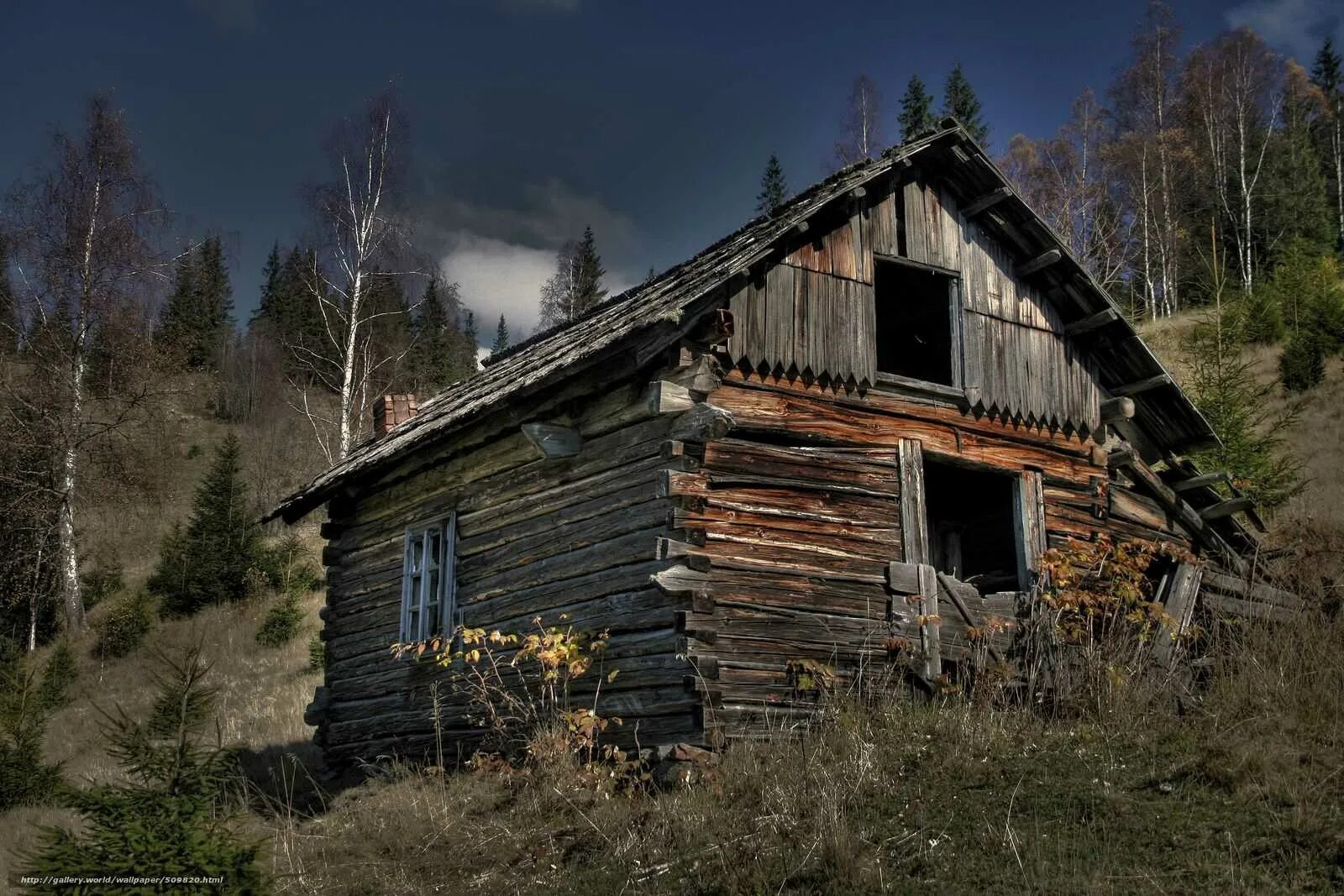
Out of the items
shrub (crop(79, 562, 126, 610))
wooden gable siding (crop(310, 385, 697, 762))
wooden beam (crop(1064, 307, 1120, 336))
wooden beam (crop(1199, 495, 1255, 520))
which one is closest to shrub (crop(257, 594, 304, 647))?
shrub (crop(79, 562, 126, 610))

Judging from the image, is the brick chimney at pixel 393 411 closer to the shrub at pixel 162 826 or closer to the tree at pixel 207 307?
the shrub at pixel 162 826

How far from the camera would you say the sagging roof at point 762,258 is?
933 cm

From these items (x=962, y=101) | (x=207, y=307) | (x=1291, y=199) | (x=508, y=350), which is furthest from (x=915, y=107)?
(x=207, y=307)

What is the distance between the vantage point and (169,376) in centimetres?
2861

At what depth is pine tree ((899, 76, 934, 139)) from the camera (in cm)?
3747

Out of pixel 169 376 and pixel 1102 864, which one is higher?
pixel 169 376

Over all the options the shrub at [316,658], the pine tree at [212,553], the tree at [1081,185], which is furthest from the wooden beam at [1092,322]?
the pine tree at [212,553]

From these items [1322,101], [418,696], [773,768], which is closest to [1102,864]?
[773,768]

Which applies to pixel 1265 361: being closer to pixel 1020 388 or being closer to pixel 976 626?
pixel 1020 388

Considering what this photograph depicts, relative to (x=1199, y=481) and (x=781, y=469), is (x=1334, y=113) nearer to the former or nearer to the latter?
(x=1199, y=481)

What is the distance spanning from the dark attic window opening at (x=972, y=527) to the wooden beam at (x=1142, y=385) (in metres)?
1.87

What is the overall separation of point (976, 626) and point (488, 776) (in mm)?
4613

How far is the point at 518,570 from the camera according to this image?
1080 centimetres

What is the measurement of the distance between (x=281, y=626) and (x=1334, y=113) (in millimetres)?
46695
